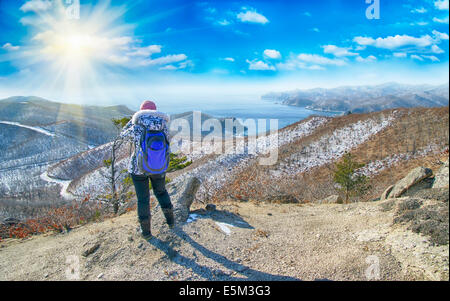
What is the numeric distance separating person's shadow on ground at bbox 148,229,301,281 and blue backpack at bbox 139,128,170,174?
1.42m

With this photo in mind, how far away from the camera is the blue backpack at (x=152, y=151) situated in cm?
383

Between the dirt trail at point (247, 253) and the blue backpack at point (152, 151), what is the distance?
58.7 inches

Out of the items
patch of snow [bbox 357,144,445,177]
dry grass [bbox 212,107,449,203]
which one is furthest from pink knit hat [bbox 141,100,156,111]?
patch of snow [bbox 357,144,445,177]

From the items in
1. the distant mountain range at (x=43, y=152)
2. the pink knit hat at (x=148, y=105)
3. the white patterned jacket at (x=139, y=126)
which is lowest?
the distant mountain range at (x=43, y=152)

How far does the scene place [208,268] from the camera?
3738mm

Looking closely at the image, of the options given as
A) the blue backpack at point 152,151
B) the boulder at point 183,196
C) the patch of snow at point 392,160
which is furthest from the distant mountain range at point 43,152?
the blue backpack at point 152,151

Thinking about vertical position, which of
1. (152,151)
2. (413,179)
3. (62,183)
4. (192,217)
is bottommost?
(62,183)

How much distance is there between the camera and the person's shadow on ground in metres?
3.50

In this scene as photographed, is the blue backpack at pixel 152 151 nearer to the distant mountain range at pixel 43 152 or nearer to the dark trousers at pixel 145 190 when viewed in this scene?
the dark trousers at pixel 145 190

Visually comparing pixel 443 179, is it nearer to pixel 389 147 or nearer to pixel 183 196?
pixel 183 196

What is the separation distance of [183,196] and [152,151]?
91.7 inches

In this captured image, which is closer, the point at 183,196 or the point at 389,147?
the point at 183,196

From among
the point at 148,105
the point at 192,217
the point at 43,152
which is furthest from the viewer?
the point at 43,152

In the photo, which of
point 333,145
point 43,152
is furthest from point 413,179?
point 43,152
